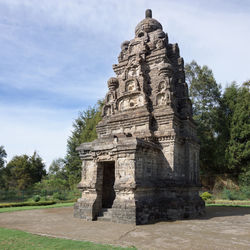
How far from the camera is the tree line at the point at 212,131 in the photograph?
26.5 metres

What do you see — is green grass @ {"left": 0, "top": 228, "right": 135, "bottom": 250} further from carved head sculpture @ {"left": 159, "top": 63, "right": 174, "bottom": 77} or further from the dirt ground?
carved head sculpture @ {"left": 159, "top": 63, "right": 174, "bottom": 77}

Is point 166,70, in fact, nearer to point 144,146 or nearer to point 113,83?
point 113,83

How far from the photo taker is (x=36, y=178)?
132ft

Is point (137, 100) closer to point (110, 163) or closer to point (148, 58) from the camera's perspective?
point (148, 58)

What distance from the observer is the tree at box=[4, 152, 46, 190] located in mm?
37312

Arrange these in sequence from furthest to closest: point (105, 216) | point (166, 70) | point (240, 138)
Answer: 1. point (240, 138)
2. point (166, 70)
3. point (105, 216)

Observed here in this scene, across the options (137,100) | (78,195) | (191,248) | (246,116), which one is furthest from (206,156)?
(191,248)

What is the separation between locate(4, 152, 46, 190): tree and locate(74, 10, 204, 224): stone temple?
1082 inches

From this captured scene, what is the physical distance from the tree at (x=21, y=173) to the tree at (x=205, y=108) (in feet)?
89.5

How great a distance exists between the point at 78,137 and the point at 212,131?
19065 millimetres

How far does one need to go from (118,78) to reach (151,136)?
5357mm

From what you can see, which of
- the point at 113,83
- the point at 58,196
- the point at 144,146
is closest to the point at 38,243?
the point at 144,146

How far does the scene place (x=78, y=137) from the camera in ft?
116

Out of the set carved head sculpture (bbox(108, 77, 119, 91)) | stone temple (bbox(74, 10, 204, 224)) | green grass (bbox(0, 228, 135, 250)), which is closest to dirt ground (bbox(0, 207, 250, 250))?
green grass (bbox(0, 228, 135, 250))
